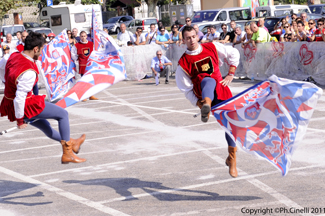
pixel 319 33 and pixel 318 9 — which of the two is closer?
pixel 319 33

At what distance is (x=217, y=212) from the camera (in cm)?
523

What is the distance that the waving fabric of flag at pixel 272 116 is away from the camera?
5.39 metres

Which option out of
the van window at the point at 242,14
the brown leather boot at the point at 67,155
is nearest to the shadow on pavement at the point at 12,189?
the brown leather boot at the point at 67,155

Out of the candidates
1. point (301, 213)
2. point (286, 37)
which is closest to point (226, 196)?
point (301, 213)

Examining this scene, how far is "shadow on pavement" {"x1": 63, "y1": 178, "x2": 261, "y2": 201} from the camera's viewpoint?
224 inches

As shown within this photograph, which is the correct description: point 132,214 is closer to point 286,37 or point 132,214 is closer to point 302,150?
point 302,150

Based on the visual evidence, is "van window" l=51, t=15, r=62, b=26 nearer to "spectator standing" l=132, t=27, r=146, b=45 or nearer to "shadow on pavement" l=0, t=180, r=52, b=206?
"spectator standing" l=132, t=27, r=146, b=45

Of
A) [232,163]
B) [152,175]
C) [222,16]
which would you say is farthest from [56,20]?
[232,163]

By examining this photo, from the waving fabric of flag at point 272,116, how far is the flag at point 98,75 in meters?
1.89

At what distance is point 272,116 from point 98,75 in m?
2.71

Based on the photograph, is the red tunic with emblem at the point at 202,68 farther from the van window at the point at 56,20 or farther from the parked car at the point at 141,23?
the van window at the point at 56,20

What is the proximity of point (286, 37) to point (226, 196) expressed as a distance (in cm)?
1023

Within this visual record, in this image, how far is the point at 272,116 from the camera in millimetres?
5711

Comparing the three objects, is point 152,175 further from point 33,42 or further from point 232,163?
point 33,42
